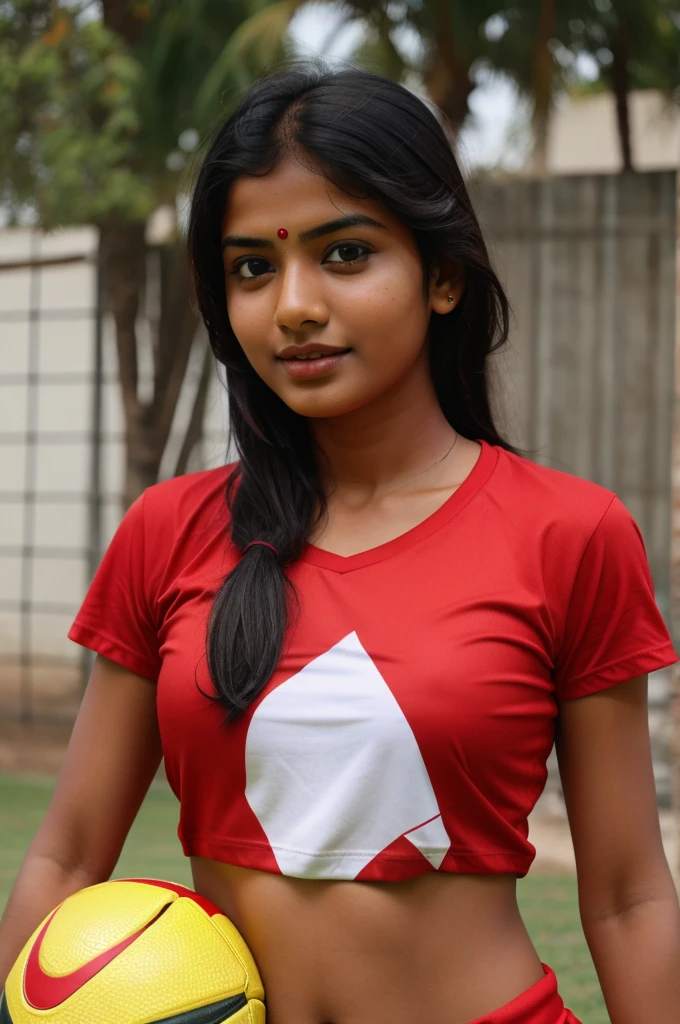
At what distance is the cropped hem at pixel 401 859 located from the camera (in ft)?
5.05

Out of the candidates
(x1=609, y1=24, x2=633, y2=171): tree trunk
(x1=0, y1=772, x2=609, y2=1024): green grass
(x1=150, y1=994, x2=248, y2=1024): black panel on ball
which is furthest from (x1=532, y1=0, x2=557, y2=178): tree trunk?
(x1=150, y1=994, x2=248, y2=1024): black panel on ball

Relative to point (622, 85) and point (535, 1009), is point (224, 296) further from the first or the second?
point (622, 85)

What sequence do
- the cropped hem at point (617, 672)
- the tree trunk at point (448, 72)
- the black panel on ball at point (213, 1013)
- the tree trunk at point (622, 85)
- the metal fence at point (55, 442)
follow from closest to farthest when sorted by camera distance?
1. the black panel on ball at point (213, 1013)
2. the cropped hem at point (617, 672)
3. the metal fence at point (55, 442)
4. the tree trunk at point (448, 72)
5. the tree trunk at point (622, 85)

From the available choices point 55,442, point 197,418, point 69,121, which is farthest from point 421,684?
point 55,442

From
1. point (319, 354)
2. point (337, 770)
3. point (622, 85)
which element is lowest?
point (337, 770)

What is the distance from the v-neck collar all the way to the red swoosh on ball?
47 cm

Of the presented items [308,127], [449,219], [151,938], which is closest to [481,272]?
[449,219]

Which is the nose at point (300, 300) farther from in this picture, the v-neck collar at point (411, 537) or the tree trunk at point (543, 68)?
the tree trunk at point (543, 68)

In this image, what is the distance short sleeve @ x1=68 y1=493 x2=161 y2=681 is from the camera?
1.75 m

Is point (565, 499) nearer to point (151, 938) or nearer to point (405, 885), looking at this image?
point (405, 885)

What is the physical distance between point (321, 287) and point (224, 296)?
0.82ft

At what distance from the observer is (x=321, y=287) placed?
5.37ft

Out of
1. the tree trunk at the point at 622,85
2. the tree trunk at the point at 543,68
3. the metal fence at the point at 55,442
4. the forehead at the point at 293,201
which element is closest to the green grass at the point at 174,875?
the metal fence at the point at 55,442

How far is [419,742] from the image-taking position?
152cm
